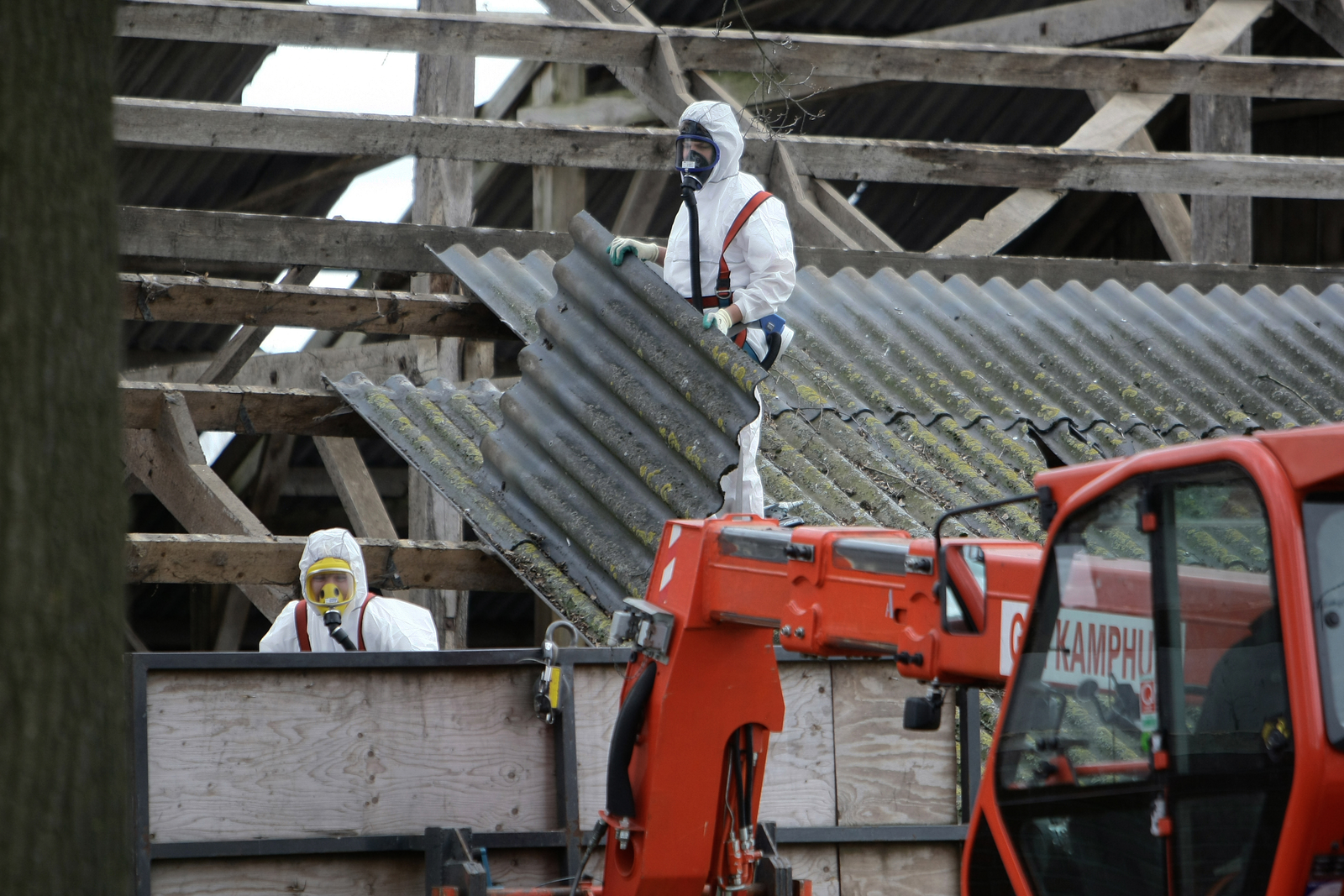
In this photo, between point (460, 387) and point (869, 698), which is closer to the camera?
point (869, 698)

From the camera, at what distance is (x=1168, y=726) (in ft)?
9.87

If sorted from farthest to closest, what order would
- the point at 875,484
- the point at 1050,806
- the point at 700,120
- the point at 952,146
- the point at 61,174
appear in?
the point at 952,146 < the point at 875,484 < the point at 700,120 < the point at 1050,806 < the point at 61,174

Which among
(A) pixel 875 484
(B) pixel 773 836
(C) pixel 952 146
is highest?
(C) pixel 952 146

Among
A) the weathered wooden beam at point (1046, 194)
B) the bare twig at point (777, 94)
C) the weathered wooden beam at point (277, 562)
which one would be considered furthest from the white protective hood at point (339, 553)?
the weathered wooden beam at point (1046, 194)

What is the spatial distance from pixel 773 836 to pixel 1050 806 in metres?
1.76

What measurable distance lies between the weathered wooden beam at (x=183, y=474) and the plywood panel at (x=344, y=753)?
8.75 feet

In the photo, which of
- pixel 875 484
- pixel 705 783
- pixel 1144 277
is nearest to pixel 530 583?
pixel 875 484

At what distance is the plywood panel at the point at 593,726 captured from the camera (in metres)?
5.08

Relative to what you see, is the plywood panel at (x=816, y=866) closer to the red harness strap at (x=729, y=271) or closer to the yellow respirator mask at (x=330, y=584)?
the red harness strap at (x=729, y=271)

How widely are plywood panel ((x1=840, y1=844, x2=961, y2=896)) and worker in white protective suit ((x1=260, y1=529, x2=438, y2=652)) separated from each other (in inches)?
86.4

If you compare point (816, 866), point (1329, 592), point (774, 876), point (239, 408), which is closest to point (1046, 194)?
point (239, 408)

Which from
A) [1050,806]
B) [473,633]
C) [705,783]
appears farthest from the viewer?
[473,633]

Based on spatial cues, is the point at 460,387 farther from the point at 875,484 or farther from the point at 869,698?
the point at 869,698

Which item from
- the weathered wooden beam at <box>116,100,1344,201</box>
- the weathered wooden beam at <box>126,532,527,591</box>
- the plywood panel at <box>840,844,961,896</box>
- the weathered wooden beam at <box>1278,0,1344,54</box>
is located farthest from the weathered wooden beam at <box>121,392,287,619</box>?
the weathered wooden beam at <box>1278,0,1344,54</box>
